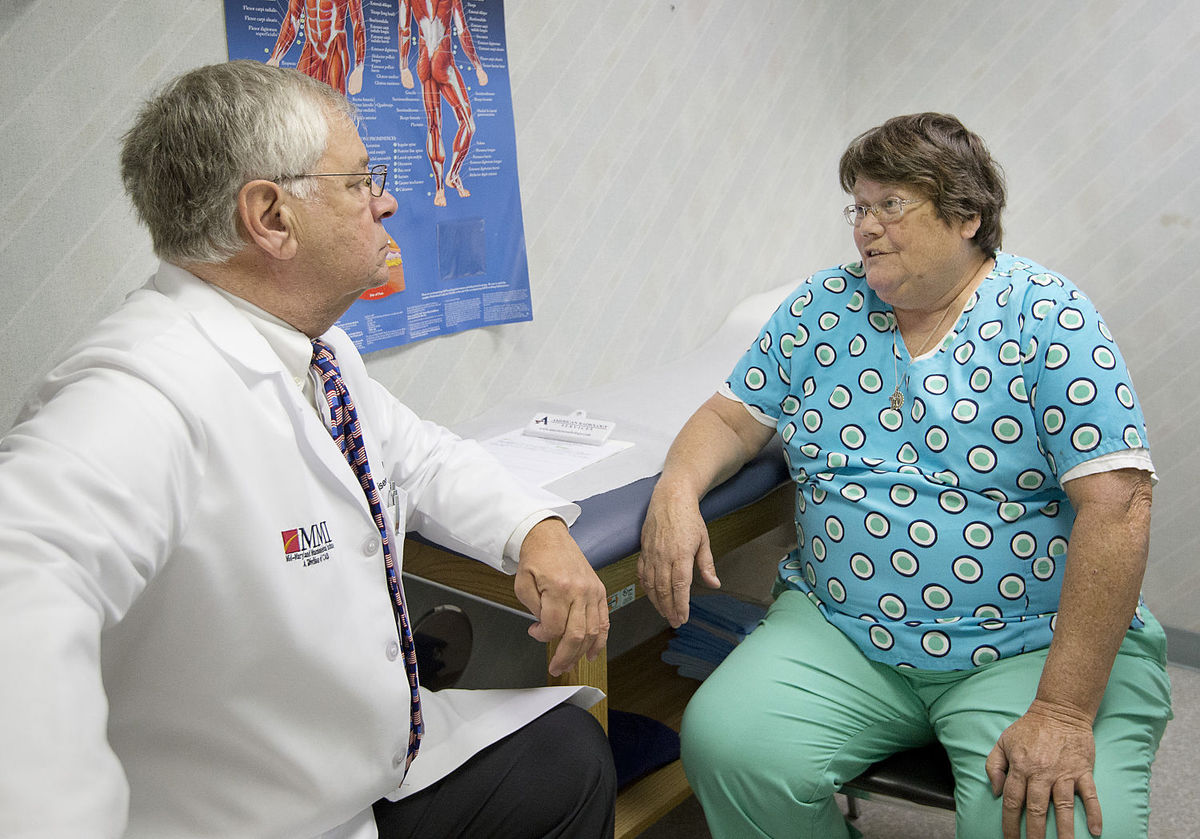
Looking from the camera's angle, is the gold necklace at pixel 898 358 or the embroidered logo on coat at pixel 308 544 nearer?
the embroidered logo on coat at pixel 308 544

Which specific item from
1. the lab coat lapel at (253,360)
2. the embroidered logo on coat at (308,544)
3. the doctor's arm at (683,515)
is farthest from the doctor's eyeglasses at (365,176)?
the doctor's arm at (683,515)

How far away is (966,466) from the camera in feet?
5.23

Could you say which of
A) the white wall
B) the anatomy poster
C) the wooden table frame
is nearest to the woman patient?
the wooden table frame

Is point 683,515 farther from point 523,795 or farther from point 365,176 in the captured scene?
point 365,176

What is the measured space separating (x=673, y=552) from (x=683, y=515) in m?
0.06

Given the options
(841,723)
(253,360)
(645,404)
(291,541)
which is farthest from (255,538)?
(645,404)

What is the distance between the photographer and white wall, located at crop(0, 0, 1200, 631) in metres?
2.23

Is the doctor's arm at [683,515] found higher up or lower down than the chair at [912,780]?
higher up

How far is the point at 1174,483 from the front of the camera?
106 inches

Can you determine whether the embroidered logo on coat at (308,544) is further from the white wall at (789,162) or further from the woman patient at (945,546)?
the white wall at (789,162)

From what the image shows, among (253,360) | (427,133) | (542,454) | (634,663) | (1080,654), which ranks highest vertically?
(427,133)

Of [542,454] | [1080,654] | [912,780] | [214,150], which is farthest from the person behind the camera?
[542,454]

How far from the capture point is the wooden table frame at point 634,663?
1556 millimetres

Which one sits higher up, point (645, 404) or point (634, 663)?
point (645, 404)
